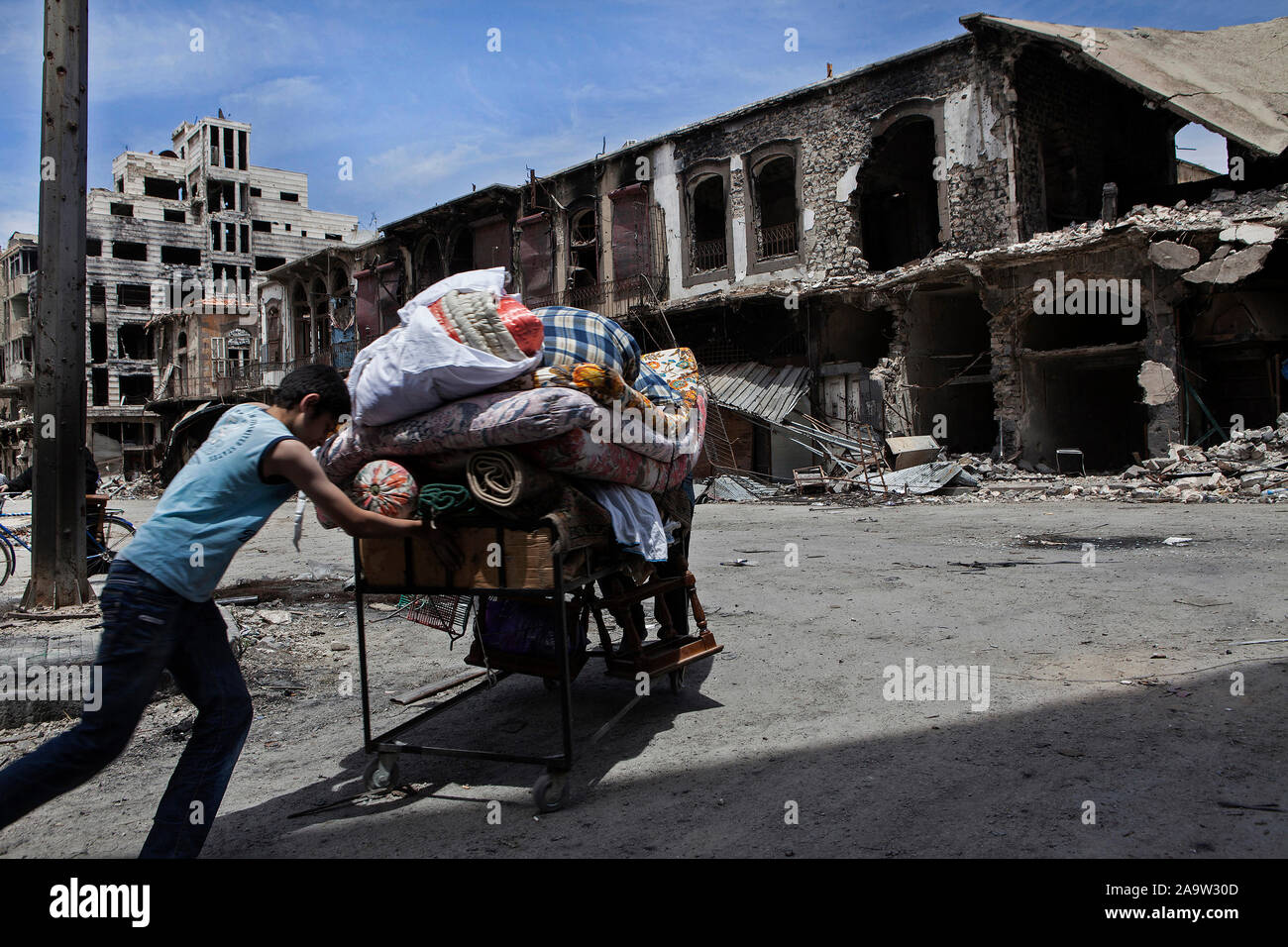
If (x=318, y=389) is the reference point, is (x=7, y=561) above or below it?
below

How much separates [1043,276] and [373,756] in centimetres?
1559

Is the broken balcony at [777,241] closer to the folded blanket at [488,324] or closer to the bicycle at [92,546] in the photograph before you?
the bicycle at [92,546]

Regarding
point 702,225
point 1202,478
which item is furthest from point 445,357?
point 702,225

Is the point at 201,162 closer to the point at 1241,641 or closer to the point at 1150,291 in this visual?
the point at 1150,291

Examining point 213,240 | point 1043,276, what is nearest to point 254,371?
point 213,240

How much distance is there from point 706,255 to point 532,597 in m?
18.8

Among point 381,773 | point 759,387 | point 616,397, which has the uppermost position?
point 759,387

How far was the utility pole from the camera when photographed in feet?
19.9

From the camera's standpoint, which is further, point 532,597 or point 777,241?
point 777,241

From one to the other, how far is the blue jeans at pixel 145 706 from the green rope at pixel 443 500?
73 centimetres

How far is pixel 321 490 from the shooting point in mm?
2627

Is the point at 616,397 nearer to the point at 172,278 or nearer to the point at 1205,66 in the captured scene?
the point at 1205,66

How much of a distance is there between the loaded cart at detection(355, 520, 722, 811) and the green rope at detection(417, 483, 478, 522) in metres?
0.09

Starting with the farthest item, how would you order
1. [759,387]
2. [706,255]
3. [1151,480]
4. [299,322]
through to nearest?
[299,322] → [706,255] → [759,387] → [1151,480]
